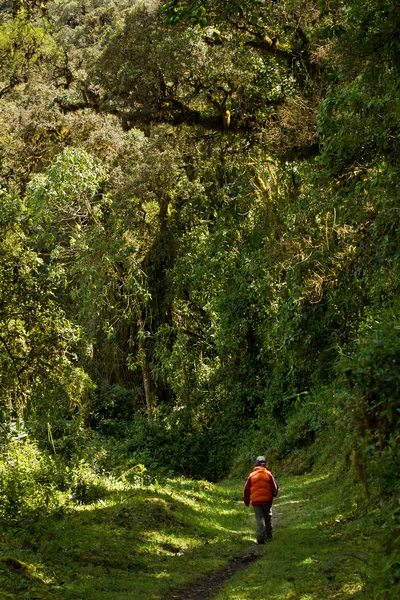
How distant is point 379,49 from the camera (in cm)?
960

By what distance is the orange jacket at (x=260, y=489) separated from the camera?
1297 cm

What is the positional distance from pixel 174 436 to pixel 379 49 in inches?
787

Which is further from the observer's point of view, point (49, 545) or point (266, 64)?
point (266, 64)

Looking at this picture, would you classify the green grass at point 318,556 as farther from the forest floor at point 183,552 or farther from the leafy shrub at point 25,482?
the leafy shrub at point 25,482

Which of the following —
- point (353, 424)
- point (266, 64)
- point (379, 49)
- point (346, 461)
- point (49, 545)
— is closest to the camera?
point (353, 424)

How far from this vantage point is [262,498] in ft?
42.5

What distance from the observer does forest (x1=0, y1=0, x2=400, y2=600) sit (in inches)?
421

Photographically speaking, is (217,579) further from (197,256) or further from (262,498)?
(197,256)

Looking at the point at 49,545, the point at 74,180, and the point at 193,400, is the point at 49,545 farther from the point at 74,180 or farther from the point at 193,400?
the point at 193,400

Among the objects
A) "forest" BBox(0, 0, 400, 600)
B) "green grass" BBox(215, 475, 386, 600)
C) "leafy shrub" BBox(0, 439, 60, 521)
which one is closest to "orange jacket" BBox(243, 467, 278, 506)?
"green grass" BBox(215, 475, 386, 600)

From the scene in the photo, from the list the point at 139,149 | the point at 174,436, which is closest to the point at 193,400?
the point at 174,436

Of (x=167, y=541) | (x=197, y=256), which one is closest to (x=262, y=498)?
(x=167, y=541)

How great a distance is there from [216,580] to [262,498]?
8.20 ft

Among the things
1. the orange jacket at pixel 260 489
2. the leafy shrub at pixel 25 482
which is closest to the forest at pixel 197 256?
the leafy shrub at pixel 25 482
